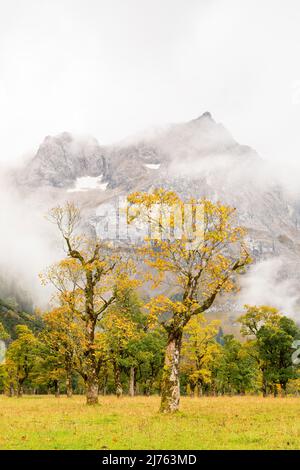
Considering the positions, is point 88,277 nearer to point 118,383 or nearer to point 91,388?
point 91,388

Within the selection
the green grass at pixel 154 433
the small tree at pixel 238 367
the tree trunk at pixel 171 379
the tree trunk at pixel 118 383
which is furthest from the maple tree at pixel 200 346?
the green grass at pixel 154 433

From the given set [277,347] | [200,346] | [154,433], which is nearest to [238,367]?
[200,346]

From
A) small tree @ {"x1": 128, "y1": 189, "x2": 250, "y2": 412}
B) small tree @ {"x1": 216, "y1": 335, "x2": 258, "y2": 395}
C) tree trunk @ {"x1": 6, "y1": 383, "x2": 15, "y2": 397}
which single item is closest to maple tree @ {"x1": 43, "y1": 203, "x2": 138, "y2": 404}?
small tree @ {"x1": 128, "y1": 189, "x2": 250, "y2": 412}

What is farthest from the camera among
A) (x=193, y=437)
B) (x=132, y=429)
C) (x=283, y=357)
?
(x=283, y=357)

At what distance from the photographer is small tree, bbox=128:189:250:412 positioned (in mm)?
29000

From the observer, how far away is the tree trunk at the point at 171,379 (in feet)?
90.0

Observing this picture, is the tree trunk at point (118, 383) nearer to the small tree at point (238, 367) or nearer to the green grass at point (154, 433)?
the small tree at point (238, 367)

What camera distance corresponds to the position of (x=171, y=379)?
28.2m

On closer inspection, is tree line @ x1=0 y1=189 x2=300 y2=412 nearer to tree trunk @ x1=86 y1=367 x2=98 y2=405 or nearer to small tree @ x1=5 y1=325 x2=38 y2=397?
tree trunk @ x1=86 y1=367 x2=98 y2=405

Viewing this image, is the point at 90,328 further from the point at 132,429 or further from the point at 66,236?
the point at 132,429

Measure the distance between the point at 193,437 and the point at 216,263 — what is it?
14375mm

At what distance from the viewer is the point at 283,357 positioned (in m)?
65.4

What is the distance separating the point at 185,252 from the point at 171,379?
849 centimetres

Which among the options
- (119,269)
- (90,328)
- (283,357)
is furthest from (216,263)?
(283,357)
